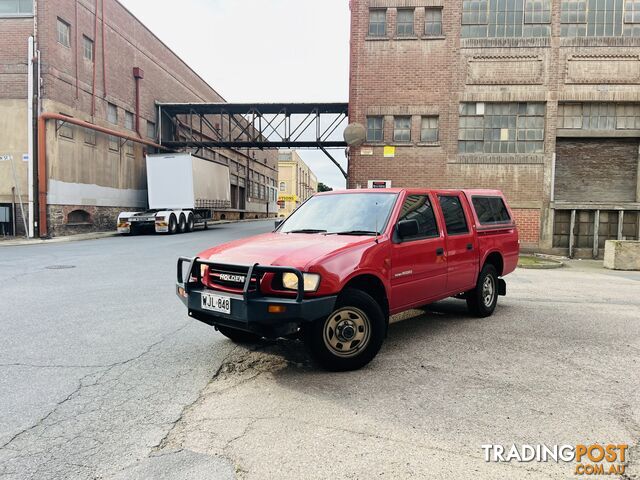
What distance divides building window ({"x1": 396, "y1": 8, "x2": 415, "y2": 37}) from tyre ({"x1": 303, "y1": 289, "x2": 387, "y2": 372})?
1724 cm

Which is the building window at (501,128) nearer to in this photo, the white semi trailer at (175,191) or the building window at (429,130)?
the building window at (429,130)

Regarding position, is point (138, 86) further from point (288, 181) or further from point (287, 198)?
point (288, 181)

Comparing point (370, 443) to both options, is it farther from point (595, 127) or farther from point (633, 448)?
point (595, 127)

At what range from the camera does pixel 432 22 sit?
18562 mm

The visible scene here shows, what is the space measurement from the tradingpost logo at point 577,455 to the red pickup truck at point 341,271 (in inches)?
62.7

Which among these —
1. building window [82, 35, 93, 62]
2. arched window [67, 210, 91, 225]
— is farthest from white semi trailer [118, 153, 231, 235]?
building window [82, 35, 93, 62]

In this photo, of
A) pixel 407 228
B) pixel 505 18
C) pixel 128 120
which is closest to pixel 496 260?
pixel 407 228

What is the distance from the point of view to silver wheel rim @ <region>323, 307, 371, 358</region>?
4.12m

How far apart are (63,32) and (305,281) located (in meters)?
24.9

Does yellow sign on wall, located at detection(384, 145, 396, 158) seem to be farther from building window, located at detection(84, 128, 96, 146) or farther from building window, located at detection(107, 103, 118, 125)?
building window, located at detection(107, 103, 118, 125)

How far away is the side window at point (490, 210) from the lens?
6617mm

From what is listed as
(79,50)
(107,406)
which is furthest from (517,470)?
(79,50)

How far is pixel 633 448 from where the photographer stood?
2928 mm

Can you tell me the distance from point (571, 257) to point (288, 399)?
57.6 feet
